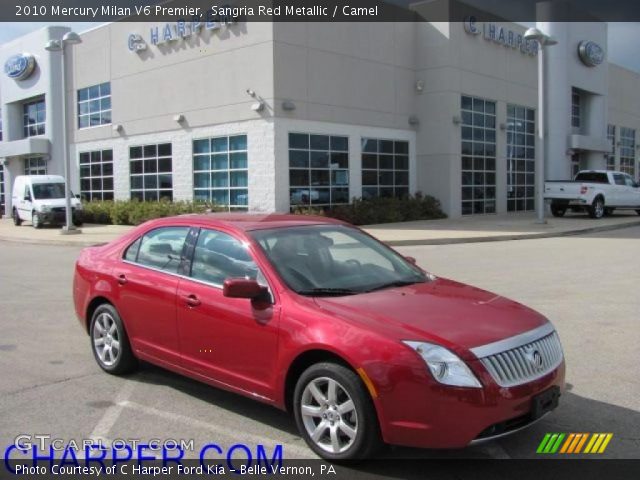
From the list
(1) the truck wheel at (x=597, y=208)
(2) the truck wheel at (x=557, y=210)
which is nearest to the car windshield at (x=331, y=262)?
(1) the truck wheel at (x=597, y=208)

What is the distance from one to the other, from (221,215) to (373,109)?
879 inches

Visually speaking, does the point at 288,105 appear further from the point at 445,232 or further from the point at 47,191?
the point at 47,191

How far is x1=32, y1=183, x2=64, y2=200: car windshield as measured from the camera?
27.0 metres

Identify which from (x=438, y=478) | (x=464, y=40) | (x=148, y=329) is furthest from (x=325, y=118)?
(x=438, y=478)

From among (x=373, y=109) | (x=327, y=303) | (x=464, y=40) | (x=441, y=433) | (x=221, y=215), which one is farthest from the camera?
(x=464, y=40)

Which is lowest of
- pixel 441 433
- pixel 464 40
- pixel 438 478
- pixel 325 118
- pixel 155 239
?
pixel 438 478

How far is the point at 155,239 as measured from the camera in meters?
5.76

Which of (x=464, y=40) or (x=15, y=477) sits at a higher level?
(x=464, y=40)

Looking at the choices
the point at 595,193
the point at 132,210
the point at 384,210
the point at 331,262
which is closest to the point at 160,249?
the point at 331,262

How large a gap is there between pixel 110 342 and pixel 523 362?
365 cm

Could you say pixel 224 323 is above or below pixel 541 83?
below

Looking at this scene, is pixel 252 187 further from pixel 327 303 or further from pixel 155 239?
pixel 327 303

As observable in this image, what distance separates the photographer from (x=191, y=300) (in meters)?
4.98

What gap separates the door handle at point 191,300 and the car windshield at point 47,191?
24237mm
